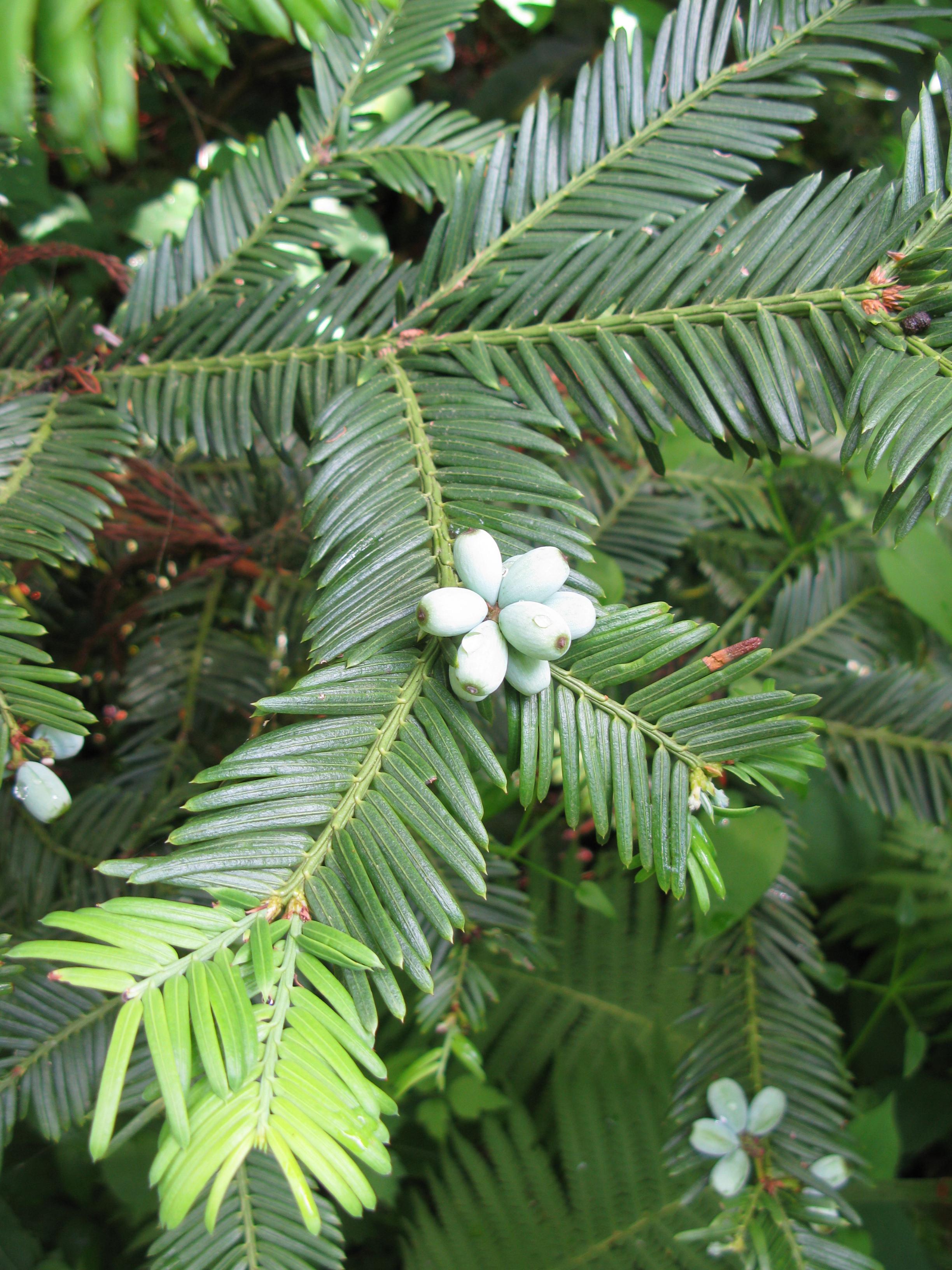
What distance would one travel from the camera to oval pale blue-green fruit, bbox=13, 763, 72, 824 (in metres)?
0.53

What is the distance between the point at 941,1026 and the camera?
1.37 metres

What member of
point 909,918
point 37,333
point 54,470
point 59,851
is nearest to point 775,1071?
point 909,918

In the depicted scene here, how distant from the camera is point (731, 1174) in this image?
0.77 m

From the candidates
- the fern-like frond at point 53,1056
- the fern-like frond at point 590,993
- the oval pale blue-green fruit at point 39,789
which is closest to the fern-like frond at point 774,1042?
the fern-like frond at point 590,993

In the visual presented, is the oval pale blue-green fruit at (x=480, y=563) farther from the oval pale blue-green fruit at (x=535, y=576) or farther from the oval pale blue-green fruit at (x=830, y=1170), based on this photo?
the oval pale blue-green fruit at (x=830, y=1170)

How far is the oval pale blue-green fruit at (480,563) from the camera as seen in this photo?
1.40ft

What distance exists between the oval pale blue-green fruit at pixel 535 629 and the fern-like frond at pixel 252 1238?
0.49m

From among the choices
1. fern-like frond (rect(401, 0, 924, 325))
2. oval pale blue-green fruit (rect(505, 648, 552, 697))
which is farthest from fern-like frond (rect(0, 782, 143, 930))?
fern-like frond (rect(401, 0, 924, 325))

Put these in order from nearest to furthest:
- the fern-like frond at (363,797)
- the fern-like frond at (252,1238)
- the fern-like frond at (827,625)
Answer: the fern-like frond at (363,797) < the fern-like frond at (252,1238) < the fern-like frond at (827,625)

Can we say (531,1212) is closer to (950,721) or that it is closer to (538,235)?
(950,721)

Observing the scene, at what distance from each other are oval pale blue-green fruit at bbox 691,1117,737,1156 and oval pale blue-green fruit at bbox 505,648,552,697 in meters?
0.62

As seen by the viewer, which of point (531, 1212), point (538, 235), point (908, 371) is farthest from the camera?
point (531, 1212)

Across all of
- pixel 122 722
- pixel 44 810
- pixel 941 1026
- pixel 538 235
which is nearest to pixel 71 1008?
pixel 44 810

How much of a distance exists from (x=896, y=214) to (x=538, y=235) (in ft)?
0.94
